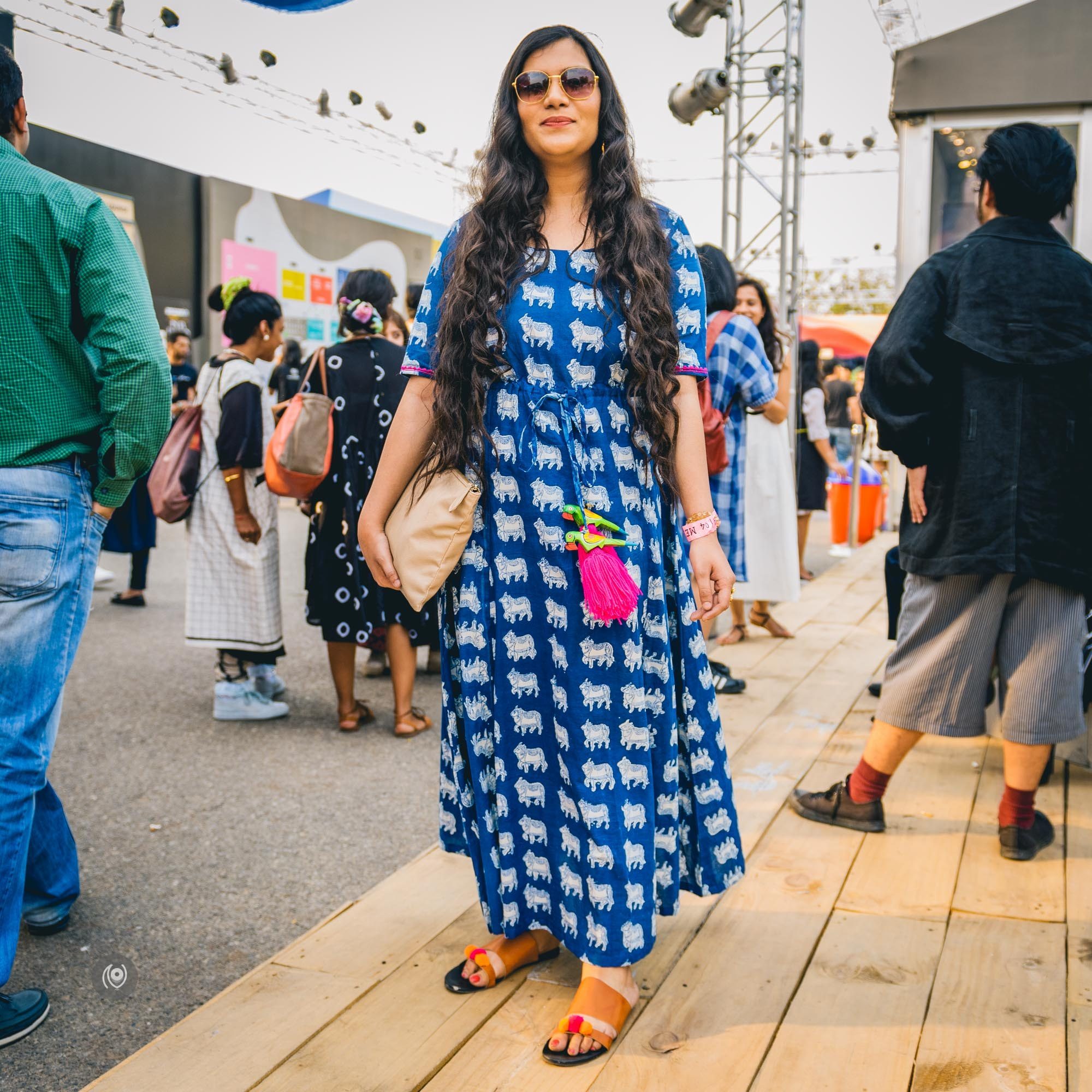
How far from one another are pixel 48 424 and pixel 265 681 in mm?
2755

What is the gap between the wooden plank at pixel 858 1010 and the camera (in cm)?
185

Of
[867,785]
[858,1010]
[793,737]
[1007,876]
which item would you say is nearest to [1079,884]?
[1007,876]

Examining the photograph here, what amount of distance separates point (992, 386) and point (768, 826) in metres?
1.32

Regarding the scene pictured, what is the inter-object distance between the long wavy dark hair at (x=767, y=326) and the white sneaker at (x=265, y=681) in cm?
268

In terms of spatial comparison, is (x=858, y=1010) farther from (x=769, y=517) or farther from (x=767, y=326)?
(x=767, y=326)

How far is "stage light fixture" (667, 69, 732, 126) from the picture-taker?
8.48 meters

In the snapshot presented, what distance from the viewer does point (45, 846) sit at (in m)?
2.57

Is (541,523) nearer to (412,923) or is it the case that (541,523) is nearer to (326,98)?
(412,923)

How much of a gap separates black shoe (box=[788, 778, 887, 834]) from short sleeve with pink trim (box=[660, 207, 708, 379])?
1.53 m

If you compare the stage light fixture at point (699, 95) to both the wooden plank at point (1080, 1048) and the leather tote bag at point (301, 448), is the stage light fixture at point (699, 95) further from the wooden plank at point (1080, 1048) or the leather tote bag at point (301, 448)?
the wooden plank at point (1080, 1048)

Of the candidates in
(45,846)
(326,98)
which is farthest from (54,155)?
(45,846)

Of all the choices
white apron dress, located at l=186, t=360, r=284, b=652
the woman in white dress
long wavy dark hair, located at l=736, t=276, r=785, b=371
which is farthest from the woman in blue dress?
the woman in white dress

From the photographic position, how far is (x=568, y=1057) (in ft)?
6.16

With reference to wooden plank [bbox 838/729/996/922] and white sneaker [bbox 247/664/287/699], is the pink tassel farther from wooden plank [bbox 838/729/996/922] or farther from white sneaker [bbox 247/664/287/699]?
white sneaker [bbox 247/664/287/699]
